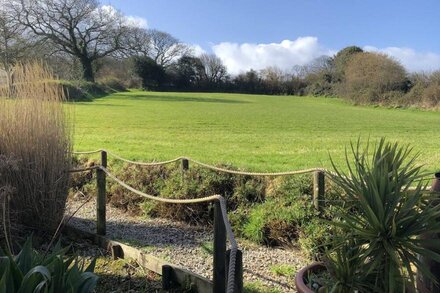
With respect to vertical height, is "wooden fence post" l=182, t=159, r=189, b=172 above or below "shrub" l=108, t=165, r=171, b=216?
above

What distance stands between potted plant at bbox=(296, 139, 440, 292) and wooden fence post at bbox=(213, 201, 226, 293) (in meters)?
0.73

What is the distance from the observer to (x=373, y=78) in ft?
163

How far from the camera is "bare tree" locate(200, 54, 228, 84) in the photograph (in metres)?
77.2

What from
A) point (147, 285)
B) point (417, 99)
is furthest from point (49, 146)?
point (417, 99)

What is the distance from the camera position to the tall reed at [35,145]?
5.43 metres

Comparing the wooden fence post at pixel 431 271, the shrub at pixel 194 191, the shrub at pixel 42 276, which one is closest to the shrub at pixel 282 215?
the shrub at pixel 194 191

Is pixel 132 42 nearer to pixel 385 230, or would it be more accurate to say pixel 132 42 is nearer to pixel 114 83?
pixel 114 83

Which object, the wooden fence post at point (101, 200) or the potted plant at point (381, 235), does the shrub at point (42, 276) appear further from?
the wooden fence post at point (101, 200)

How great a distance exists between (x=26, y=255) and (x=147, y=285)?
1631mm

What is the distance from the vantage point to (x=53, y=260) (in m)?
2.93

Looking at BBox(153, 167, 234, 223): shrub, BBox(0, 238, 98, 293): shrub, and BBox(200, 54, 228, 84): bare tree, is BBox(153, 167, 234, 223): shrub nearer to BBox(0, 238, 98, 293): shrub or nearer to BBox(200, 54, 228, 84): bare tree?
BBox(0, 238, 98, 293): shrub

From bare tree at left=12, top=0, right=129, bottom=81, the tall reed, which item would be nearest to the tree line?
bare tree at left=12, top=0, right=129, bottom=81

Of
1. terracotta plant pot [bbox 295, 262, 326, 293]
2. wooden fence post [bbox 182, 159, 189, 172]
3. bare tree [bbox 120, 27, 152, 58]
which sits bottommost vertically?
wooden fence post [bbox 182, 159, 189, 172]

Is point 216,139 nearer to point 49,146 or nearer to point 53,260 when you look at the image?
point 49,146
